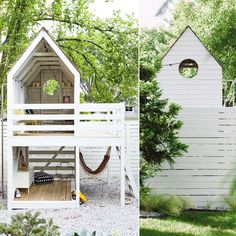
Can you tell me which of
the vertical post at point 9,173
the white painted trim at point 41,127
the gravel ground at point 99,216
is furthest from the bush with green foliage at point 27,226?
the white painted trim at point 41,127

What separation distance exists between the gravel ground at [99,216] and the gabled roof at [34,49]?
45.1 inches

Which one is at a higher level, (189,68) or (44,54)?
(44,54)

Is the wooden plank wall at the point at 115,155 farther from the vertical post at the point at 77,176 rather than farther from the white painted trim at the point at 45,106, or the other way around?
the white painted trim at the point at 45,106

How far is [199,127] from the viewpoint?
3848 millimetres

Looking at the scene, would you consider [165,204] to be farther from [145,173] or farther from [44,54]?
[44,54]

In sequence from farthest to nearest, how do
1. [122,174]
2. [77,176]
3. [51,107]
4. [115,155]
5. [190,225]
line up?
[115,155]
[122,174]
[77,176]
[51,107]
[190,225]

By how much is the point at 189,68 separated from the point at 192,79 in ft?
0.25

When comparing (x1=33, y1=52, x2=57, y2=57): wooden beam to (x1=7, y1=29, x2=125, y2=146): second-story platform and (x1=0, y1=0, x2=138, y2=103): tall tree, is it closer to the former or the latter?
(x1=7, y1=29, x2=125, y2=146): second-story platform

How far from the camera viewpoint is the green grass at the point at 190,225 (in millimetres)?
3758

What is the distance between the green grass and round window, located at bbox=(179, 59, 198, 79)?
0.93 meters

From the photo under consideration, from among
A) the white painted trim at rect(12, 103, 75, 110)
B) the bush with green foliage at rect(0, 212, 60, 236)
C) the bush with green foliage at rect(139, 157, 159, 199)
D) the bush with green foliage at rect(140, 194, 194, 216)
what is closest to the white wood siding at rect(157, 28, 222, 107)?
the bush with green foliage at rect(139, 157, 159, 199)

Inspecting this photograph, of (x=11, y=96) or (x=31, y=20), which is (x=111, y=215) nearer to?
(x=11, y=96)

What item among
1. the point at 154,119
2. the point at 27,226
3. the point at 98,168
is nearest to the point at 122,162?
the point at 98,168

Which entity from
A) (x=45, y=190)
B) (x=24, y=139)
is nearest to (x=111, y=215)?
(x=45, y=190)
